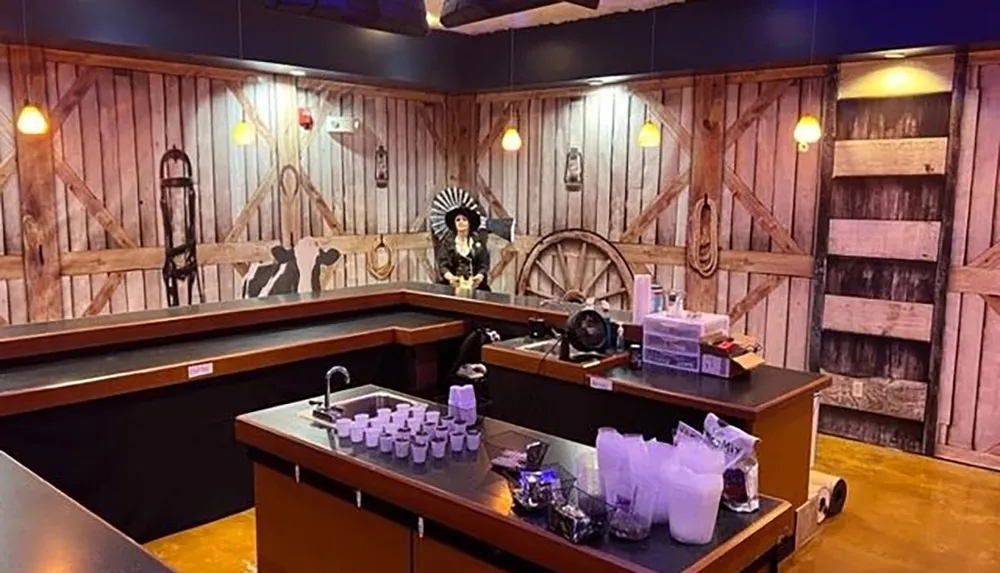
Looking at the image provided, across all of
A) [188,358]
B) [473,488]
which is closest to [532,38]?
[188,358]

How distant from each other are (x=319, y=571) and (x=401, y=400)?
2.59ft

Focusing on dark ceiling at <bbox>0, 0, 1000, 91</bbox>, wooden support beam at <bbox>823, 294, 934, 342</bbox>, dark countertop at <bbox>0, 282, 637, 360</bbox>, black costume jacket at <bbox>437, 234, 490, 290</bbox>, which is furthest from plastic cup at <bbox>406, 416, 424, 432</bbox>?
wooden support beam at <bbox>823, 294, 934, 342</bbox>

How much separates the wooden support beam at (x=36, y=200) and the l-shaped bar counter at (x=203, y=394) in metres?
1.79

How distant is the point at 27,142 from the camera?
550 centimetres

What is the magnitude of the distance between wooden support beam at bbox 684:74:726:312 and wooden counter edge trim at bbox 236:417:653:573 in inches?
176

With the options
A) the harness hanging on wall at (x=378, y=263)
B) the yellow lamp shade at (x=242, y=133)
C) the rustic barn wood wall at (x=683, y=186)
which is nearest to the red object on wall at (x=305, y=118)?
the yellow lamp shade at (x=242, y=133)

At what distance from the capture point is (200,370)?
393 centimetres

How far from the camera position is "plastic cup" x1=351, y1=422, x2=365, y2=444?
9.54 feet

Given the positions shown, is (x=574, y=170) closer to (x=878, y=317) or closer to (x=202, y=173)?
(x=878, y=317)

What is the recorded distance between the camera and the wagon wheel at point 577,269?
7234 millimetres

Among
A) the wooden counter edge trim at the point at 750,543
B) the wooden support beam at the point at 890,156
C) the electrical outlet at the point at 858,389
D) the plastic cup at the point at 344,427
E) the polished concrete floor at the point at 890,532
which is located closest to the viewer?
the wooden counter edge trim at the point at 750,543

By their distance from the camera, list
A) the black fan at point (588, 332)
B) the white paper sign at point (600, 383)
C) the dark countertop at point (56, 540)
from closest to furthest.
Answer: the dark countertop at point (56, 540) < the white paper sign at point (600, 383) < the black fan at point (588, 332)

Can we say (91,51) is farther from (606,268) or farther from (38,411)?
(606,268)

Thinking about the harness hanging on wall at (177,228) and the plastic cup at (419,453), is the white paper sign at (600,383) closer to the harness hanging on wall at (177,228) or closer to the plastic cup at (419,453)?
the plastic cup at (419,453)
